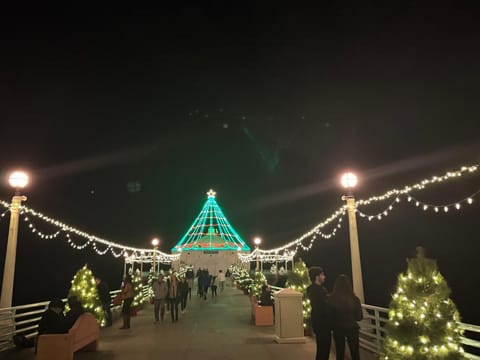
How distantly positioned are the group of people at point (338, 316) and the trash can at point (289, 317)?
2825 mm

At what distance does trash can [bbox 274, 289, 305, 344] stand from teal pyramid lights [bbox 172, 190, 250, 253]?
4280 centimetres

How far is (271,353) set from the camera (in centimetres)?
780

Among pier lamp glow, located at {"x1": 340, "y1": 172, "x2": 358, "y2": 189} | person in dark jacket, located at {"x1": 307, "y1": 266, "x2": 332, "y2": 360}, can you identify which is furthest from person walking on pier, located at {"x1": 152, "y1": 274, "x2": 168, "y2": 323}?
person in dark jacket, located at {"x1": 307, "y1": 266, "x2": 332, "y2": 360}

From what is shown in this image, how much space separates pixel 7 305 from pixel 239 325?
640 cm

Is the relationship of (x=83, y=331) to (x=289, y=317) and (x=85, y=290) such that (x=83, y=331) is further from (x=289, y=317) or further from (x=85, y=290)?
(x=289, y=317)

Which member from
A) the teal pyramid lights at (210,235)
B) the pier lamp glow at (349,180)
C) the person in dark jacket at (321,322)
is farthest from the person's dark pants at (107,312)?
the teal pyramid lights at (210,235)

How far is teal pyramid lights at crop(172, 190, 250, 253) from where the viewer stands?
168ft

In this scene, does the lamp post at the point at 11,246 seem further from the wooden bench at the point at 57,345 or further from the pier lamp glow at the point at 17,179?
the wooden bench at the point at 57,345

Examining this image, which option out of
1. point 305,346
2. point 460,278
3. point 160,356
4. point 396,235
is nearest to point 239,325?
point 305,346

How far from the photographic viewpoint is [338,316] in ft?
18.4

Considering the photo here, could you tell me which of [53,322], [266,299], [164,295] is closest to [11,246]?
[53,322]

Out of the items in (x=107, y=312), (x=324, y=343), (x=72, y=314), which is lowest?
(x=107, y=312)

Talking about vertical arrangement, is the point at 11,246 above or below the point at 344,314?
above

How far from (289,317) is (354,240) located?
2550 millimetres
